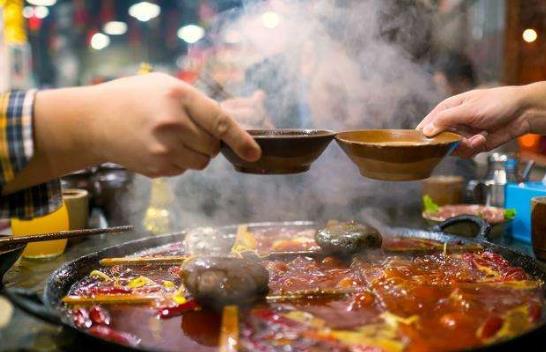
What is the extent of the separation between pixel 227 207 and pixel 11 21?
468cm

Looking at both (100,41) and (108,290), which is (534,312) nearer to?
(108,290)

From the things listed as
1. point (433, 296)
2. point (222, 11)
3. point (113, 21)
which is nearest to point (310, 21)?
point (222, 11)

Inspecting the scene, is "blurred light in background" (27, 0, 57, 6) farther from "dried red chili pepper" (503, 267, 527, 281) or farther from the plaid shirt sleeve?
"dried red chili pepper" (503, 267, 527, 281)

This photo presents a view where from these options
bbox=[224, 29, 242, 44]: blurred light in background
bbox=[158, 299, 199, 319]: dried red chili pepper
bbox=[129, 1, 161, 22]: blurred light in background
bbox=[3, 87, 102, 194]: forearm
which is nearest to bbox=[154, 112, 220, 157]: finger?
bbox=[3, 87, 102, 194]: forearm

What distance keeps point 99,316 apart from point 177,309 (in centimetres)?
30

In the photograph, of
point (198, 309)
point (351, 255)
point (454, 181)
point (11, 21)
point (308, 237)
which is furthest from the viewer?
point (11, 21)

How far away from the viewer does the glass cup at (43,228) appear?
3102 mm

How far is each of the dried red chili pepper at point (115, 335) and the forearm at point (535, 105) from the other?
231cm

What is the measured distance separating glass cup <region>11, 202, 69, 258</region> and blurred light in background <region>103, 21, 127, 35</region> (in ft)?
43.3

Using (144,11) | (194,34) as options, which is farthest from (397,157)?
(144,11)

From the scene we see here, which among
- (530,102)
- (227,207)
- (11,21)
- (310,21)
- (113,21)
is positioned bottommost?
(227,207)

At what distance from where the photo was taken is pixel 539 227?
2.88 m

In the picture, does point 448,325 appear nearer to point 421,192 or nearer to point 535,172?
point 421,192

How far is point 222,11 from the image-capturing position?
4.77 m
